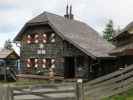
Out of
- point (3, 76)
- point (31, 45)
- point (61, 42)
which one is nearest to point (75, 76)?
point (61, 42)

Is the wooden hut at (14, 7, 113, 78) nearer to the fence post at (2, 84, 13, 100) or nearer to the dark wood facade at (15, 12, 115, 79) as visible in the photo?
the dark wood facade at (15, 12, 115, 79)

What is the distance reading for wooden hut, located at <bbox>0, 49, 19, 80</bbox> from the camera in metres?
33.6

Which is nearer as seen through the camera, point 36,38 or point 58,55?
point 58,55

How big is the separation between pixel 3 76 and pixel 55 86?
2502cm

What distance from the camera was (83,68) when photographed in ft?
94.5

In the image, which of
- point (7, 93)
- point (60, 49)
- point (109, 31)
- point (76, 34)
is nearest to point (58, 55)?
point (60, 49)

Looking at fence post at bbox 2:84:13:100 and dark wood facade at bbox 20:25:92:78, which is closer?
fence post at bbox 2:84:13:100

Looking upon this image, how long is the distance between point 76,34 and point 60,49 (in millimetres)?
2429

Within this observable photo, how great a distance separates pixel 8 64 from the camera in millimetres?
35281

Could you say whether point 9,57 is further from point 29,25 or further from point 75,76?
point 75,76

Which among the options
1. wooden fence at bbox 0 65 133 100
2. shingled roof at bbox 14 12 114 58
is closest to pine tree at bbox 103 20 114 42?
shingled roof at bbox 14 12 114 58

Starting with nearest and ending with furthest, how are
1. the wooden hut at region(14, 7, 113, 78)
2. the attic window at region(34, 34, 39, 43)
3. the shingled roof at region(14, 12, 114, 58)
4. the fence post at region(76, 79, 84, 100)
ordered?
the fence post at region(76, 79, 84, 100) < the shingled roof at region(14, 12, 114, 58) < the wooden hut at region(14, 7, 113, 78) < the attic window at region(34, 34, 39, 43)

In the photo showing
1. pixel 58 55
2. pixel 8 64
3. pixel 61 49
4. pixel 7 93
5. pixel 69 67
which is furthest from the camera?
pixel 8 64

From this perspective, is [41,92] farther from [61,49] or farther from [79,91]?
[61,49]
